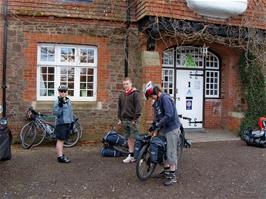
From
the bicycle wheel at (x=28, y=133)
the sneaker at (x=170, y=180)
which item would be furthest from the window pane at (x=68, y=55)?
the sneaker at (x=170, y=180)

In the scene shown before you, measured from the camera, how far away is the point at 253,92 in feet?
45.3

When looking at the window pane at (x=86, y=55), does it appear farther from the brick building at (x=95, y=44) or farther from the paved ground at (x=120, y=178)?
the paved ground at (x=120, y=178)

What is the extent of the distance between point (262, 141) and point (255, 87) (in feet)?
8.72

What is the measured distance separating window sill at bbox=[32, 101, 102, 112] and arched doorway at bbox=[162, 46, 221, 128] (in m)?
2.69

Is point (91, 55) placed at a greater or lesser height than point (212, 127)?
greater

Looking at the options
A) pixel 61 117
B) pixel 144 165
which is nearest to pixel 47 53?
pixel 61 117

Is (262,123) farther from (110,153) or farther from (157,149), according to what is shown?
(157,149)

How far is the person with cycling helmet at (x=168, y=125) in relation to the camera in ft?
24.2

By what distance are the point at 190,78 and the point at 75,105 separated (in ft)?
14.4

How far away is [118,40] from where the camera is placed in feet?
42.6

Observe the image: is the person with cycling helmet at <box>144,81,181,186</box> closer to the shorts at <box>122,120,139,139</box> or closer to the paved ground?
the paved ground

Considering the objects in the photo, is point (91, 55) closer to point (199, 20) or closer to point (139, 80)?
point (139, 80)

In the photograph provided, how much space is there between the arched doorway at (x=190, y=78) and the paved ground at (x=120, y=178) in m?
3.93

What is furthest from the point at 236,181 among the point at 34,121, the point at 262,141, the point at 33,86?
the point at 33,86
